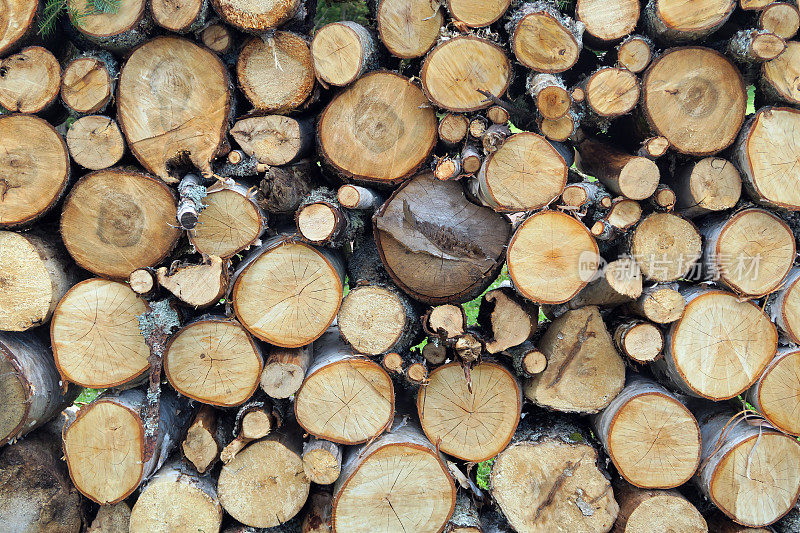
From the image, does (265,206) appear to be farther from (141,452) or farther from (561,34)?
(561,34)

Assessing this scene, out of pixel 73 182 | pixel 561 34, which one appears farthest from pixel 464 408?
pixel 73 182

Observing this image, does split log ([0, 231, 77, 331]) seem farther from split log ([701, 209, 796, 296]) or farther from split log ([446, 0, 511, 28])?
split log ([701, 209, 796, 296])

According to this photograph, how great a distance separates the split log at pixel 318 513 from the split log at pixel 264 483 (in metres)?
0.11

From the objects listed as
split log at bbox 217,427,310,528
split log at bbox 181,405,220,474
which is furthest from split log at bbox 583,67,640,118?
split log at bbox 181,405,220,474

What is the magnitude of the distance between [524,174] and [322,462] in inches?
73.1

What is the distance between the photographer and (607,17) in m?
2.75

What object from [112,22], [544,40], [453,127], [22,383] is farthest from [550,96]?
[22,383]

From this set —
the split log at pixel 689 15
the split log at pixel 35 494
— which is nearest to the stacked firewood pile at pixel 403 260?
the split log at pixel 689 15

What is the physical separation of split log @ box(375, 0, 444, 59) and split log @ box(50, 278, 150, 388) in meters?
1.98

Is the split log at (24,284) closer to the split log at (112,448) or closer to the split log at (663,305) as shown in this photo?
the split log at (112,448)

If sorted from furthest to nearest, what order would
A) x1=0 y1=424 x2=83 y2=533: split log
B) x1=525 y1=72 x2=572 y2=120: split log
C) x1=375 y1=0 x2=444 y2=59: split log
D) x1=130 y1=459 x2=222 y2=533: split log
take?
x1=0 y1=424 x2=83 y2=533: split log
x1=130 y1=459 x2=222 y2=533: split log
x1=375 y1=0 x2=444 y2=59: split log
x1=525 y1=72 x2=572 y2=120: split log

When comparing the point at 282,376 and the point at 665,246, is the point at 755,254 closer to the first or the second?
the point at 665,246

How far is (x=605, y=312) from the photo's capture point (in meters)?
3.07

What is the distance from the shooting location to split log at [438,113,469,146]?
110 inches
